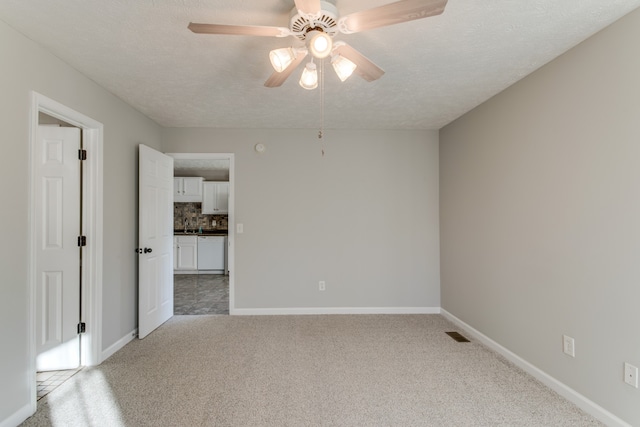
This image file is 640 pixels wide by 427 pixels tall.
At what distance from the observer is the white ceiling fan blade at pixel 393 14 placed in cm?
127

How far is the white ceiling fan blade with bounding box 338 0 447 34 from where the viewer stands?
1271mm

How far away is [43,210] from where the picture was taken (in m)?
2.47

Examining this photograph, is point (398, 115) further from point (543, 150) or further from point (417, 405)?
point (417, 405)

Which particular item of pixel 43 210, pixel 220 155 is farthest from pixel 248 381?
pixel 220 155

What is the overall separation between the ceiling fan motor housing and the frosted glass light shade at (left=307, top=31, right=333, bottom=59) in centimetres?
5

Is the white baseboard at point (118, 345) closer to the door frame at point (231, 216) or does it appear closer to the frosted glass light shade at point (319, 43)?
the door frame at point (231, 216)

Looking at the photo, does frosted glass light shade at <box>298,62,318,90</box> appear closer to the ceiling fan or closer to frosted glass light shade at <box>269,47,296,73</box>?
the ceiling fan

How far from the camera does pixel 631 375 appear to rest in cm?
173

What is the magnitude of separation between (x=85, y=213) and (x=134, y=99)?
1.16 m

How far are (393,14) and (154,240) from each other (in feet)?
10.5

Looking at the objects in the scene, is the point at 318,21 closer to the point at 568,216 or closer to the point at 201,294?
the point at 568,216

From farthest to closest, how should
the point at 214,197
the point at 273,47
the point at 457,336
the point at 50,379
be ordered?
the point at 214,197 < the point at 457,336 < the point at 50,379 < the point at 273,47

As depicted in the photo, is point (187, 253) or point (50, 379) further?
point (187, 253)

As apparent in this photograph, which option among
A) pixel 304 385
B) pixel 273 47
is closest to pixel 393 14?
pixel 273 47
